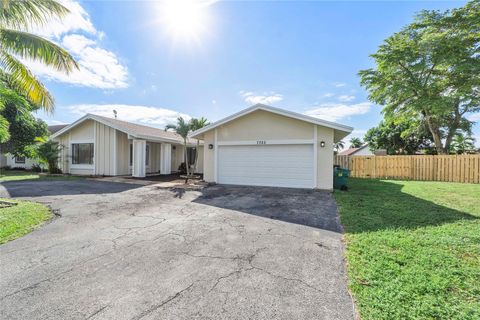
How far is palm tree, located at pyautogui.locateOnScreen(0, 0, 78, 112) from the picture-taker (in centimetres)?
653

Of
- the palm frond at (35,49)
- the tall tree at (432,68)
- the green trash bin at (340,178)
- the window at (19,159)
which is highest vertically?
the tall tree at (432,68)

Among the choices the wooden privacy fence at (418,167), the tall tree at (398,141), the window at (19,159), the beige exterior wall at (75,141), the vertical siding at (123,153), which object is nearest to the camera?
the wooden privacy fence at (418,167)

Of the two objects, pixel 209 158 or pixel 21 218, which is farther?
pixel 209 158

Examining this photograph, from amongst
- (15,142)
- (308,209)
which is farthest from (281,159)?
(15,142)

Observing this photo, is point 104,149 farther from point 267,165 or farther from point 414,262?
point 414,262

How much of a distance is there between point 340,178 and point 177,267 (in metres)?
9.32

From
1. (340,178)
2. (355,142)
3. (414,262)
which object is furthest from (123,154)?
(355,142)

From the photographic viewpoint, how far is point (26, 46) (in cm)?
668

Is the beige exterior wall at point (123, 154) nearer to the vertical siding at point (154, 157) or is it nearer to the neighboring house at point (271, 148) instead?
the vertical siding at point (154, 157)

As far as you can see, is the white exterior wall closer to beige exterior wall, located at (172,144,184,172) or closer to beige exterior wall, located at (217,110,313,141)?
beige exterior wall, located at (172,144,184,172)

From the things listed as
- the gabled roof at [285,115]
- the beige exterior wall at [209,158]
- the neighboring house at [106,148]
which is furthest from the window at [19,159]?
the beige exterior wall at [209,158]

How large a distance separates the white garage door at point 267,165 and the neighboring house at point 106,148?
5.89 metres

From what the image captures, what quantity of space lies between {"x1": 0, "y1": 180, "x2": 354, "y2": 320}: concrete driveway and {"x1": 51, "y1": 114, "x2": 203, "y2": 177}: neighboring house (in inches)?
333

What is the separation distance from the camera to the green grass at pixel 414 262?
2.26m
